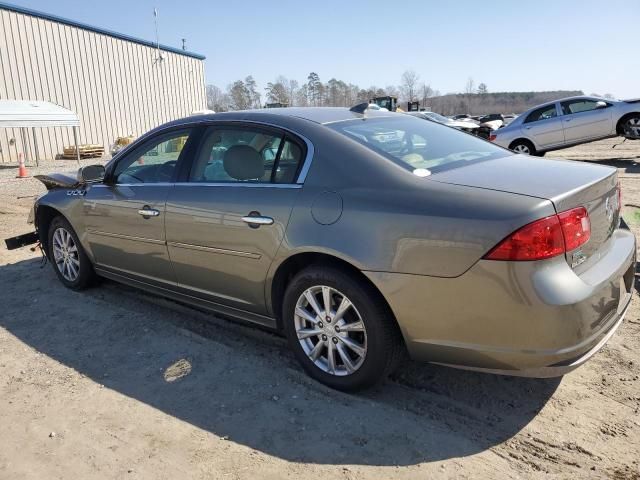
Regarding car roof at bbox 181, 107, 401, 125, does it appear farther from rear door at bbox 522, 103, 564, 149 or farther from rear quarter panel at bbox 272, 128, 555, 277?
rear door at bbox 522, 103, 564, 149

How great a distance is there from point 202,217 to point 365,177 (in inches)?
48.8

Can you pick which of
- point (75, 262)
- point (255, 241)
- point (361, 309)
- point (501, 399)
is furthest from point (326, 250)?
point (75, 262)

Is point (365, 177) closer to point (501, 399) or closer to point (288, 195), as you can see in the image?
point (288, 195)

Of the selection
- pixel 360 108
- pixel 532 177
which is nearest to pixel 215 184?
pixel 360 108

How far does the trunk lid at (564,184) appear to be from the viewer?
2459mm

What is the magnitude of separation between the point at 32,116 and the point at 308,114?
18633mm

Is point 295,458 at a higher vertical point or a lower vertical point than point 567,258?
lower

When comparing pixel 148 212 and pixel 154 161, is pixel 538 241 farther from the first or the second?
pixel 154 161

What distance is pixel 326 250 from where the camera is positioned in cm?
280

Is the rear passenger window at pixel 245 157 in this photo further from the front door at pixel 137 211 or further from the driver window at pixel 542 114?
the driver window at pixel 542 114

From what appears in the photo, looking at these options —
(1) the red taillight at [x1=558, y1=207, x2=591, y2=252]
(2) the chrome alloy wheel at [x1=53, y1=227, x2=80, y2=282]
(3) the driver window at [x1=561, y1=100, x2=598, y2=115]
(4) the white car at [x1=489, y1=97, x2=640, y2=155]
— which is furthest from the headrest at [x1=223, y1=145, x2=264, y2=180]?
(3) the driver window at [x1=561, y1=100, x2=598, y2=115]

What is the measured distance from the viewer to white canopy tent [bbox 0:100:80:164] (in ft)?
59.0

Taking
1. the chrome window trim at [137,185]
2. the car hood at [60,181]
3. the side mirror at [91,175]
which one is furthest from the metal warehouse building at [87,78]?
the chrome window trim at [137,185]

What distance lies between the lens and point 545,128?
13.8 meters
